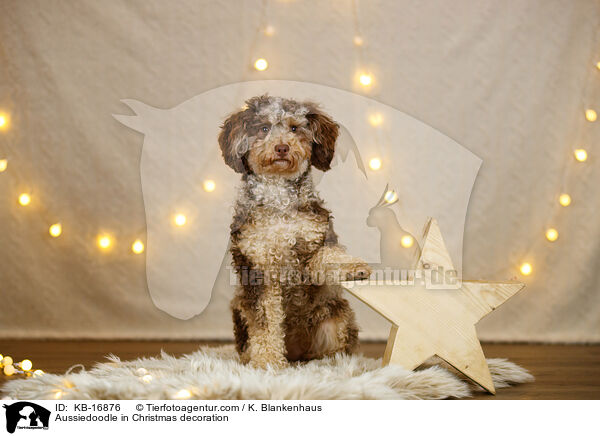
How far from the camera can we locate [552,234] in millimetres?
2463

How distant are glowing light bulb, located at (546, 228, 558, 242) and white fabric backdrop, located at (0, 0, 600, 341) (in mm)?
28

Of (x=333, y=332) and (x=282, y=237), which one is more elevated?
(x=282, y=237)

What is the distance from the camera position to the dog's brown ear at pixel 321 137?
1615 millimetres

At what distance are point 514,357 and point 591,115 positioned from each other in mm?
1118

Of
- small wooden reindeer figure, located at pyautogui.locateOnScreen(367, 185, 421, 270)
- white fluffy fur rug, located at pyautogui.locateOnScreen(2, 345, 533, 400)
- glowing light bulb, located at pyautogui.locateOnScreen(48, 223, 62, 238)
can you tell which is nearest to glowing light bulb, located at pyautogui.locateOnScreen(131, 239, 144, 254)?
glowing light bulb, located at pyautogui.locateOnScreen(48, 223, 62, 238)

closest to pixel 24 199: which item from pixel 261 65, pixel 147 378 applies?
pixel 261 65

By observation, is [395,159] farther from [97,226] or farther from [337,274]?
[97,226]

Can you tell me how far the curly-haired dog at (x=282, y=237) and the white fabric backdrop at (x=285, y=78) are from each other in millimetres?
873

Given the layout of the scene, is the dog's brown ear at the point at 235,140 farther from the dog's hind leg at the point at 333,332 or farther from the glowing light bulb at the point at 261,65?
the glowing light bulb at the point at 261,65

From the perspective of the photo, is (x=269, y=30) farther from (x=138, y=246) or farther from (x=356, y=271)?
(x=356, y=271)
